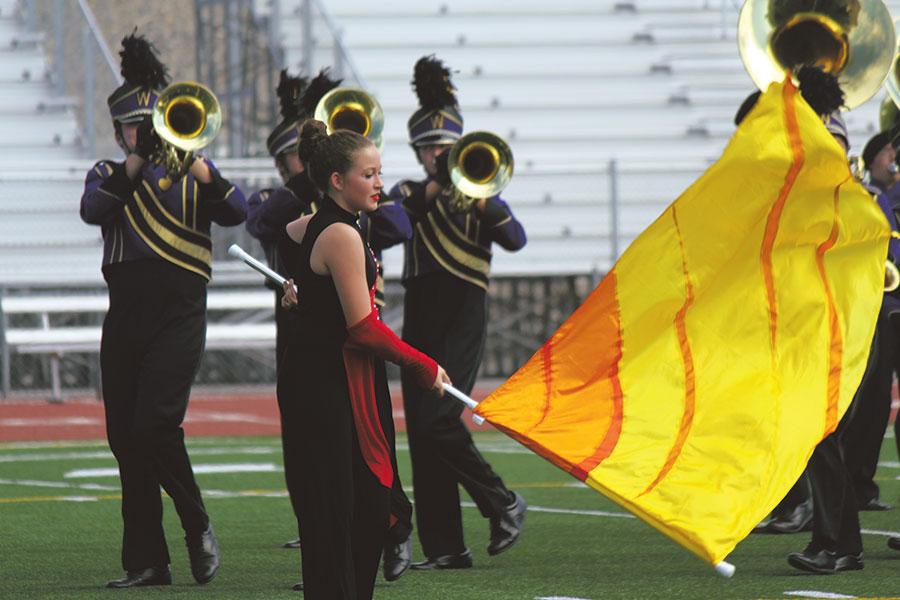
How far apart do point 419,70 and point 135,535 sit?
7.53ft

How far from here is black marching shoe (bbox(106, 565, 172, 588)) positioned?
7.25 metres

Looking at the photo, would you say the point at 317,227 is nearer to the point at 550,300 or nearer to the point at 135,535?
the point at 135,535

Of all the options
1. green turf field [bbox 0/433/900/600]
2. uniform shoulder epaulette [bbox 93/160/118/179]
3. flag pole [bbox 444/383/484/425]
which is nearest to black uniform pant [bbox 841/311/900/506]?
green turf field [bbox 0/433/900/600]

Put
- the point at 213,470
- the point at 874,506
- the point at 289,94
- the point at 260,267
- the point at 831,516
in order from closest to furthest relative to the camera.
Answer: the point at 260,267 → the point at 831,516 → the point at 289,94 → the point at 874,506 → the point at 213,470

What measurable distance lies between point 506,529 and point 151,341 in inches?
65.2

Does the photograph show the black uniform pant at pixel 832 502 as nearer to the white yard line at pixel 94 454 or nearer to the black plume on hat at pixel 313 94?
the black plume on hat at pixel 313 94

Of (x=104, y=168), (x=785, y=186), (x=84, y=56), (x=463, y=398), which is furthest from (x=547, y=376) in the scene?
(x=84, y=56)

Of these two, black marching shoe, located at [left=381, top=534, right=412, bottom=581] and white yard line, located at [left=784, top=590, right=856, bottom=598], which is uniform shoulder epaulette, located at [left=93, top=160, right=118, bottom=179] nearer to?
black marching shoe, located at [left=381, top=534, right=412, bottom=581]

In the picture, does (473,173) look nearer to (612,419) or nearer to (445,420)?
(445,420)

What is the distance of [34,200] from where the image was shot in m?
17.2

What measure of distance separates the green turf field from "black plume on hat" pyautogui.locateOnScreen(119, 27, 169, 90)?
74.7 inches

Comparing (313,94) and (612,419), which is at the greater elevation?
(313,94)

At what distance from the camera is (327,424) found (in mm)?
5457

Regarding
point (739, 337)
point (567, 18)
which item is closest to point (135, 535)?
point (739, 337)
